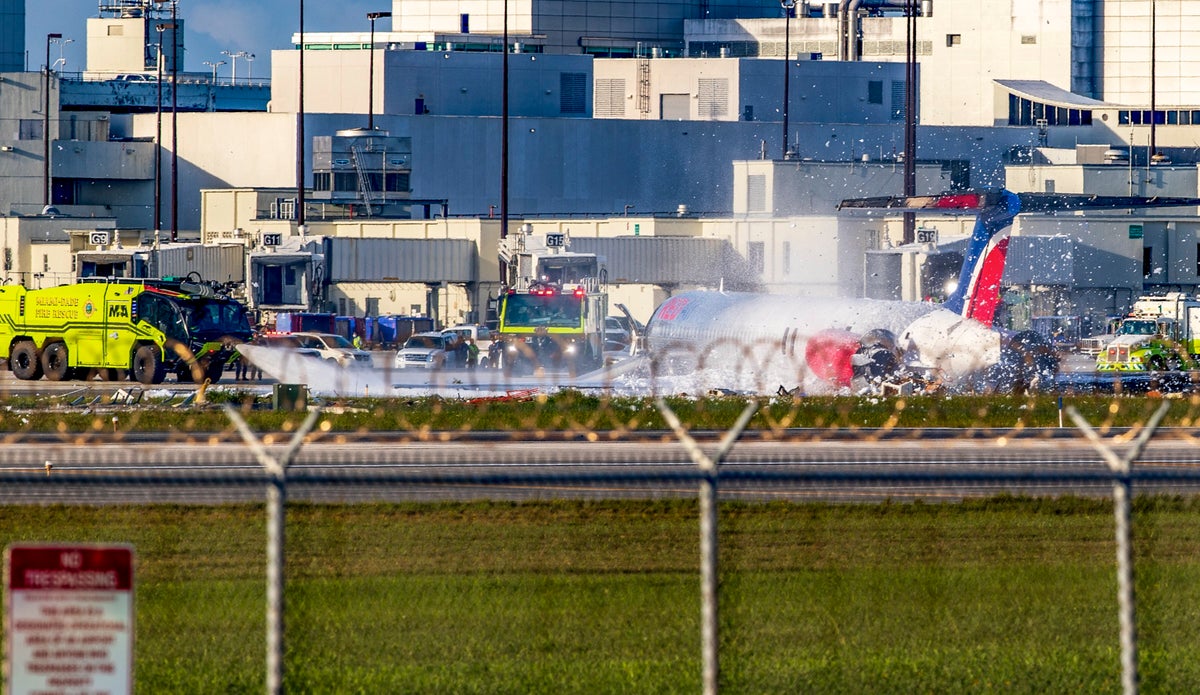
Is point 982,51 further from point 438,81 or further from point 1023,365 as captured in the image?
point 1023,365

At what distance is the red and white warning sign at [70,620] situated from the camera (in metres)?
9.08

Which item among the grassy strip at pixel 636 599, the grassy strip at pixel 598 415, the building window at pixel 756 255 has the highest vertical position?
the building window at pixel 756 255

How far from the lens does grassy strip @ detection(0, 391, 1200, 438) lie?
126ft

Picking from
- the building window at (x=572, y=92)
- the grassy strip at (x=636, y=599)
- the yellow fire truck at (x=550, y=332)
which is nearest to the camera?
the grassy strip at (x=636, y=599)

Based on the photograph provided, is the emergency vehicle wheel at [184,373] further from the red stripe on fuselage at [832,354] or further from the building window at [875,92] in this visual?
the building window at [875,92]

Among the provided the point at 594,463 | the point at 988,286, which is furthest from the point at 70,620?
the point at 988,286

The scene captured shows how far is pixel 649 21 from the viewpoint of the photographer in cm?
13788

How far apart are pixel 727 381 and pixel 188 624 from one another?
1364 inches

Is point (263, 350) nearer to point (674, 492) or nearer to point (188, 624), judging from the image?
point (674, 492)

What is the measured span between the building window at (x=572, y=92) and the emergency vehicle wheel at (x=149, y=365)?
242 feet

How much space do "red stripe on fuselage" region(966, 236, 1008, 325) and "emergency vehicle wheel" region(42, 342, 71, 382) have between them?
89.1 feet

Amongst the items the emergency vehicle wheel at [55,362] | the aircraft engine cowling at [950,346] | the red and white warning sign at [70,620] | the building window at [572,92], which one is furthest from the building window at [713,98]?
the red and white warning sign at [70,620]

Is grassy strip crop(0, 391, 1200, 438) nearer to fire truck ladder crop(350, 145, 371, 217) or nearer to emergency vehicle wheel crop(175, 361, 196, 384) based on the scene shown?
emergency vehicle wheel crop(175, 361, 196, 384)

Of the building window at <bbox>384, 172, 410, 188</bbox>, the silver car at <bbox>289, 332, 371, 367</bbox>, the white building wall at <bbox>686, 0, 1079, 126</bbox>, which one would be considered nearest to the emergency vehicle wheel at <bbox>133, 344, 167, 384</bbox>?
the silver car at <bbox>289, 332, 371, 367</bbox>
